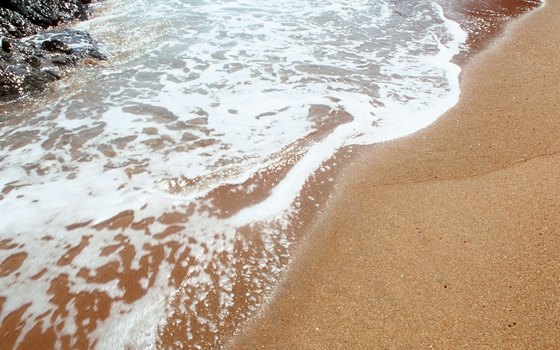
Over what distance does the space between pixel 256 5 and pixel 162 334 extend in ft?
25.4

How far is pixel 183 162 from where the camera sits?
3.61 m

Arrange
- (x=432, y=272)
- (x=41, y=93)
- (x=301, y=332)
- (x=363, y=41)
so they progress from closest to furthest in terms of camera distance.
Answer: (x=301, y=332) → (x=432, y=272) → (x=41, y=93) → (x=363, y=41)

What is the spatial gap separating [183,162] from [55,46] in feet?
13.9

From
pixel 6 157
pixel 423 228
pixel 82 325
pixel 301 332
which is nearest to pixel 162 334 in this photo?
pixel 82 325

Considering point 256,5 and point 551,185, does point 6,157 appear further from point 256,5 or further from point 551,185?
point 256,5

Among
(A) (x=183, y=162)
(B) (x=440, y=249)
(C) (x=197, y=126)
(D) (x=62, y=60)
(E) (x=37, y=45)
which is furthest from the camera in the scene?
(E) (x=37, y=45)

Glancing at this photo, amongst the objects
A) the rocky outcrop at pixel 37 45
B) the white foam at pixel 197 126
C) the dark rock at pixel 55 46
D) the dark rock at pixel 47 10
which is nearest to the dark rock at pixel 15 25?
the rocky outcrop at pixel 37 45

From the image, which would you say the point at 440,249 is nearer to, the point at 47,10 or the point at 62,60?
the point at 62,60

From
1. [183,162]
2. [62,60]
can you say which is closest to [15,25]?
[62,60]

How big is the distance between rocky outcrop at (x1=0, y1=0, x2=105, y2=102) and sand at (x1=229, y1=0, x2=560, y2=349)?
4.45 metres

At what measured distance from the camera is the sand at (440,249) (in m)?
2.22

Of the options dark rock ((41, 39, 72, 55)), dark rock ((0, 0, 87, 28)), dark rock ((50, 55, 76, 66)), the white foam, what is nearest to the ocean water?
A: the white foam

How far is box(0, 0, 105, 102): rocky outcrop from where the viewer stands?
5.16m

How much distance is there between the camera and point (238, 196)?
3236 millimetres
